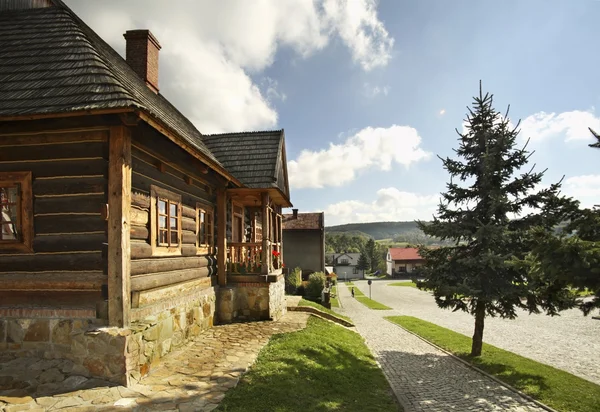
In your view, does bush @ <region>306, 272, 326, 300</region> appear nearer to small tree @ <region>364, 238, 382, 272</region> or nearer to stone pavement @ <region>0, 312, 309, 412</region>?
stone pavement @ <region>0, 312, 309, 412</region>

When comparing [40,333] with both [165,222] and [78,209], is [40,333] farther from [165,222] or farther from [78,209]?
[165,222]

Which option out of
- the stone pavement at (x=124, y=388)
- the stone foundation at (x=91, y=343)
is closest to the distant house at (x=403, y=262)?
the stone pavement at (x=124, y=388)

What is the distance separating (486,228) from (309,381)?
7123 millimetres

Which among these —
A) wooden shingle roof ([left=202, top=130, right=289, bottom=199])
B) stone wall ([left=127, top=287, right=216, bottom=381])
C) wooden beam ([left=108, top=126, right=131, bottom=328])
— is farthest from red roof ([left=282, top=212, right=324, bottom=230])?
wooden beam ([left=108, top=126, right=131, bottom=328])

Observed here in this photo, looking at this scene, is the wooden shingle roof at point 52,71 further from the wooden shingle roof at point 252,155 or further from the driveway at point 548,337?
the driveway at point 548,337

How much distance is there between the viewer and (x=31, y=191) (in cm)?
586

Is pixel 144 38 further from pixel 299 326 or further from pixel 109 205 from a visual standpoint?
pixel 299 326

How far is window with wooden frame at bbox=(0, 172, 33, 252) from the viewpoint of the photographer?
5797 millimetres

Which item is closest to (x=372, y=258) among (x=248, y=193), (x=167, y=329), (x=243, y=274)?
(x=248, y=193)

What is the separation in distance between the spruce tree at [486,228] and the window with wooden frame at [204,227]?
678 cm

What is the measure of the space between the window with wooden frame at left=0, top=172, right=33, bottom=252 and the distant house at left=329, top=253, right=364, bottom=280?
7039cm

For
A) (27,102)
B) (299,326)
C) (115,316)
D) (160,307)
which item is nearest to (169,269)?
(160,307)

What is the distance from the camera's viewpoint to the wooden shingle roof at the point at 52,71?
5332mm

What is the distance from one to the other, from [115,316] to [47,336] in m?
1.19
